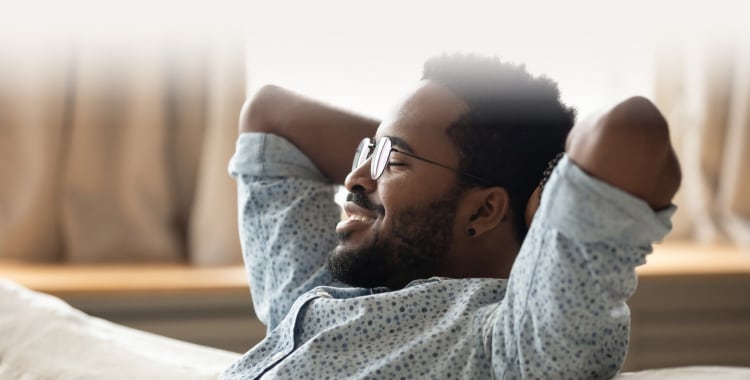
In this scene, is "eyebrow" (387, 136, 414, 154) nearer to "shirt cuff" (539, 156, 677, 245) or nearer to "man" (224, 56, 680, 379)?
"man" (224, 56, 680, 379)

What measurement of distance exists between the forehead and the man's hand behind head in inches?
12.6

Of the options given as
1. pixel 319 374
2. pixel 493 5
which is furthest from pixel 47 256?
pixel 319 374

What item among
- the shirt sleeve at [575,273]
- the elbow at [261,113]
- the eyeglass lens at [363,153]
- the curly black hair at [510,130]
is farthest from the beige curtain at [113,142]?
the shirt sleeve at [575,273]

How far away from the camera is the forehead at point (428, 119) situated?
1.20 metres

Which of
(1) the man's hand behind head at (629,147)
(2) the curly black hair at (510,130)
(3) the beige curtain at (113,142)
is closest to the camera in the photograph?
(1) the man's hand behind head at (629,147)

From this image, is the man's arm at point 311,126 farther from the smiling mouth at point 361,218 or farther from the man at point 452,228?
the smiling mouth at point 361,218

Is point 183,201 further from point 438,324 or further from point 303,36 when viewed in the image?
point 438,324

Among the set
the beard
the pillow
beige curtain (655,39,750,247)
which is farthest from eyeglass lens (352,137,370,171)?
beige curtain (655,39,750,247)

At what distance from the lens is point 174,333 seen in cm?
205

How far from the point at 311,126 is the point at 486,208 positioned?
14.4 inches

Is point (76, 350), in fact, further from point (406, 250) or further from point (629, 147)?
point (629, 147)

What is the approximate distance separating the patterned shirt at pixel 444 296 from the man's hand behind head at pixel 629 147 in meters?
0.01

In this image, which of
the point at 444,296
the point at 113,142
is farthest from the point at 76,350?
the point at 113,142

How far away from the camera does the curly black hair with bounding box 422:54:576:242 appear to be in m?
1.19
